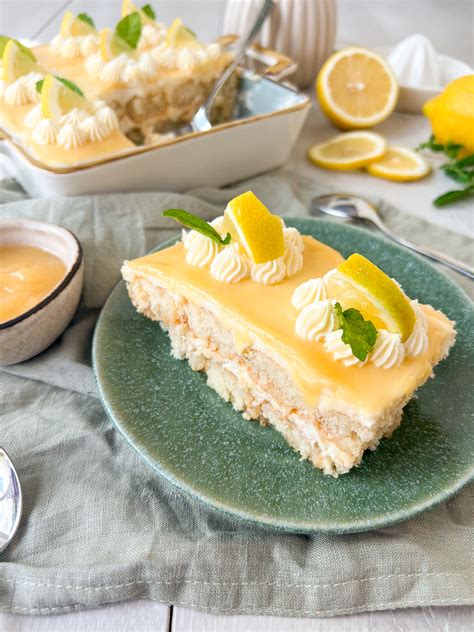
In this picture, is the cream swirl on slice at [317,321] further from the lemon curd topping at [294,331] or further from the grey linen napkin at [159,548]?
the grey linen napkin at [159,548]

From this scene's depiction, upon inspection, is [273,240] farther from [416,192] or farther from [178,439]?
[416,192]

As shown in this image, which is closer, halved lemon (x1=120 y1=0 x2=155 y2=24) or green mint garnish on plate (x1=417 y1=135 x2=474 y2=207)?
green mint garnish on plate (x1=417 y1=135 x2=474 y2=207)

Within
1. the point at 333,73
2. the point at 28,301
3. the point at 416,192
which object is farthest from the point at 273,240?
the point at 333,73

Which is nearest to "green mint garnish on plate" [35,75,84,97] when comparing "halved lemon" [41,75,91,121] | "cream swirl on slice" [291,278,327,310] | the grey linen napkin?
"halved lemon" [41,75,91,121]

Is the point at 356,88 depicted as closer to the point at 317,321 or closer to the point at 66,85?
the point at 66,85

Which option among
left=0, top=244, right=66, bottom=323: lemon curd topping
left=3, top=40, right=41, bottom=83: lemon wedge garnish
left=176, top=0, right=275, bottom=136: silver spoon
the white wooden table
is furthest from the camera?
left=176, top=0, right=275, bottom=136: silver spoon

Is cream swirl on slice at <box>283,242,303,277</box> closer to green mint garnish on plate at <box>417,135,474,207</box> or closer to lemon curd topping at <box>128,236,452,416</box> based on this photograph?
lemon curd topping at <box>128,236,452,416</box>

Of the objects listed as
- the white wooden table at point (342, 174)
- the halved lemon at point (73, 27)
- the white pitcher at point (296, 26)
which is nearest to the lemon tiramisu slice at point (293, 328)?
the white wooden table at point (342, 174)
